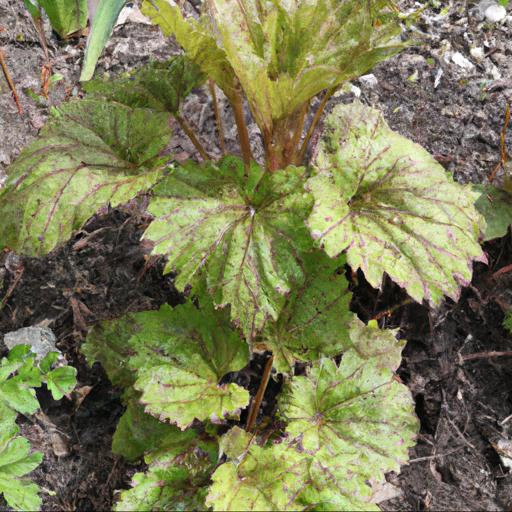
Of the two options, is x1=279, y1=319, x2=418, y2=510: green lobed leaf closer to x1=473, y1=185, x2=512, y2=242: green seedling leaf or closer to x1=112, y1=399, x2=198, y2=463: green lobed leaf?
x1=112, y1=399, x2=198, y2=463: green lobed leaf

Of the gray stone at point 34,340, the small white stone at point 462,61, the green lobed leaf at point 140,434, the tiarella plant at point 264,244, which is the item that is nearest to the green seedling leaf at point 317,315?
the tiarella plant at point 264,244

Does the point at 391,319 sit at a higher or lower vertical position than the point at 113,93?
lower

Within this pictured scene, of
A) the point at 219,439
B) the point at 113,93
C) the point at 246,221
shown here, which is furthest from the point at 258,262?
the point at 113,93

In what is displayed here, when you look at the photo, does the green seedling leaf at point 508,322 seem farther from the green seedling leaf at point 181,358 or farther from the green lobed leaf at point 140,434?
the green lobed leaf at point 140,434

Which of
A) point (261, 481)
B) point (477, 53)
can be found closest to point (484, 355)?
point (261, 481)

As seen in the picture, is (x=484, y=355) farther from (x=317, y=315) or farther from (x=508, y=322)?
(x=317, y=315)

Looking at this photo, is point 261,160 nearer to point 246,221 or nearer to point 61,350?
point 246,221
